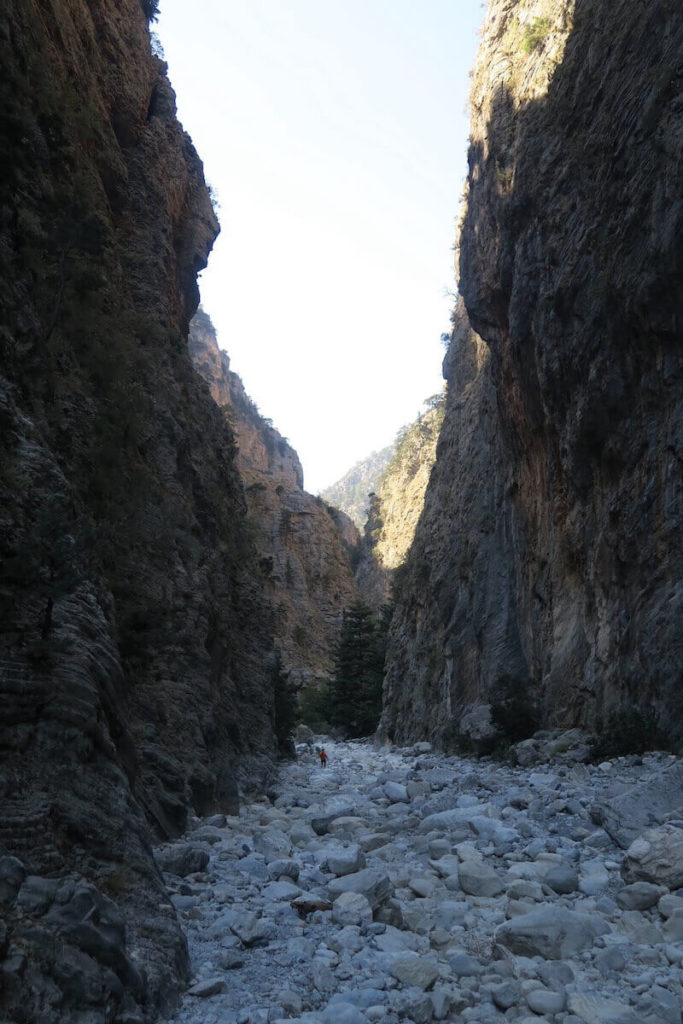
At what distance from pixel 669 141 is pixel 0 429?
39.7ft

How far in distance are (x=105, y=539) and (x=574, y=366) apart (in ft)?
37.1

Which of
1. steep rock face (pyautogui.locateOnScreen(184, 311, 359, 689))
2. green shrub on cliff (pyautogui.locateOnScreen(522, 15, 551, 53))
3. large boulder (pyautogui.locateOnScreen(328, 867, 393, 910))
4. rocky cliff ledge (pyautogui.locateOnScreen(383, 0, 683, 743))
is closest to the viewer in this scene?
large boulder (pyautogui.locateOnScreen(328, 867, 393, 910))

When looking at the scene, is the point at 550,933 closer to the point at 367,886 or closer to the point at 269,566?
the point at 367,886

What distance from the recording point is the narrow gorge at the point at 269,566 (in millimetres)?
4660

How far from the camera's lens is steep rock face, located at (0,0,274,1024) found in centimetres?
425

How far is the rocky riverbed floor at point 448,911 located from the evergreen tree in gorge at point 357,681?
27.1 m

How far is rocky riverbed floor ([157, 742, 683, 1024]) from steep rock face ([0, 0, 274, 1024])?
0.82 metres

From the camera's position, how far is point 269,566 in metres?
28.5

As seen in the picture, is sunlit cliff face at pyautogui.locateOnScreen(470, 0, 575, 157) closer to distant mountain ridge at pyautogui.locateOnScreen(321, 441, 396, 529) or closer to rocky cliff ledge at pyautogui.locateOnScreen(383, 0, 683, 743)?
rocky cliff ledge at pyautogui.locateOnScreen(383, 0, 683, 743)

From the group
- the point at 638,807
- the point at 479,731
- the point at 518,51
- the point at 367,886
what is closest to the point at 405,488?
the point at 518,51

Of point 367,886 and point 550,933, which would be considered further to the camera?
point 367,886

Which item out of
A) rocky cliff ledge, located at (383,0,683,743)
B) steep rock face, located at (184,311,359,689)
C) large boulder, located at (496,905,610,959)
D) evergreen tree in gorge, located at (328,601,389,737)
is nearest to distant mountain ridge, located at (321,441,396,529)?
steep rock face, located at (184,311,359,689)

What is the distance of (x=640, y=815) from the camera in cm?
777

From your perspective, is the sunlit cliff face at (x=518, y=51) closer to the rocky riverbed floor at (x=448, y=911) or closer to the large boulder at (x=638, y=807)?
the large boulder at (x=638, y=807)
